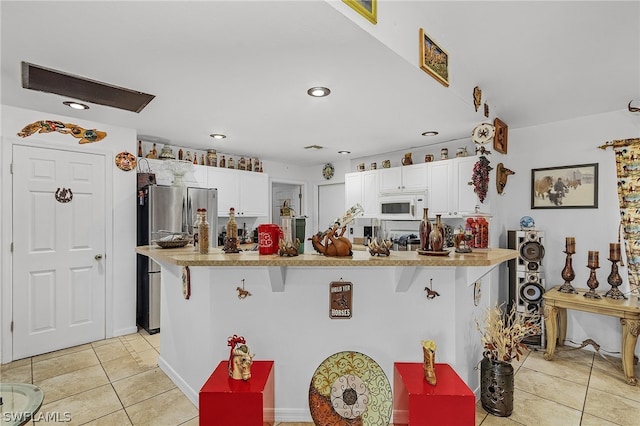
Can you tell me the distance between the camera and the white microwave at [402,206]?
445 cm

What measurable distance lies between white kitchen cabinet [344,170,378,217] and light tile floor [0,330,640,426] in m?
2.69

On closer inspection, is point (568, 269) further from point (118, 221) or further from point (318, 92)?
point (118, 221)

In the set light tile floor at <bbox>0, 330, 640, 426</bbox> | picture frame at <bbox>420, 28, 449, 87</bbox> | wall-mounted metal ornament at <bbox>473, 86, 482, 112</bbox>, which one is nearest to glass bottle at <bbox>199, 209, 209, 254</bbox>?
light tile floor at <bbox>0, 330, 640, 426</bbox>

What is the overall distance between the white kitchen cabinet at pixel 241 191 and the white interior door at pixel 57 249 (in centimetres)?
152

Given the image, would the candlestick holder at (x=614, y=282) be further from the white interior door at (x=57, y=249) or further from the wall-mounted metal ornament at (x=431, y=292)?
the white interior door at (x=57, y=249)

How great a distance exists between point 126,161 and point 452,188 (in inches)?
155

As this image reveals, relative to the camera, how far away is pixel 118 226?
3775 millimetres

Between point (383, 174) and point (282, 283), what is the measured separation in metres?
3.29

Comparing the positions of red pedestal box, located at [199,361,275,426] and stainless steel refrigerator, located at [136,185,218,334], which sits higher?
stainless steel refrigerator, located at [136,185,218,334]

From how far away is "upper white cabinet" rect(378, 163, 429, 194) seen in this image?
4.43 m

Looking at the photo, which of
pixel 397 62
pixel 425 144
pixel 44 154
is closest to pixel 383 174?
pixel 425 144

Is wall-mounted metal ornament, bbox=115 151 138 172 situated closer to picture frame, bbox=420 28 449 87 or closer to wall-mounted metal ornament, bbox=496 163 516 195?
picture frame, bbox=420 28 449 87

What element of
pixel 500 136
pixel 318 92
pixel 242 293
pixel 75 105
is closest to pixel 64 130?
pixel 75 105

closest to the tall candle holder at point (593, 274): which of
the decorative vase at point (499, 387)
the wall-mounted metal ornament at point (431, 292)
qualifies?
the decorative vase at point (499, 387)
